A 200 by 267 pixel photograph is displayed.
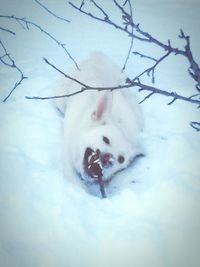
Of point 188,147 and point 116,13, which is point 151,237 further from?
point 116,13

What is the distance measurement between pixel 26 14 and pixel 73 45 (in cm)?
68

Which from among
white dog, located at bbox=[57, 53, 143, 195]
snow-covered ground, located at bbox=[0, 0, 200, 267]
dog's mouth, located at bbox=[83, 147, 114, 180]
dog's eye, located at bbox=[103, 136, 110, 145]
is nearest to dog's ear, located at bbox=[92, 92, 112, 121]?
white dog, located at bbox=[57, 53, 143, 195]

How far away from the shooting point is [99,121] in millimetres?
2836

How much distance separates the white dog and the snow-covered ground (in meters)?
0.12

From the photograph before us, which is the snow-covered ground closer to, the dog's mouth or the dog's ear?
the dog's mouth

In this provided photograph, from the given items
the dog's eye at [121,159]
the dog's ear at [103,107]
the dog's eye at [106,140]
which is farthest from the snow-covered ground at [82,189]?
A: the dog's ear at [103,107]

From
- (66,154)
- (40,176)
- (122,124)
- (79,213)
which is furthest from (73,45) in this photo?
(79,213)

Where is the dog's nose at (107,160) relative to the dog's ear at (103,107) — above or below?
below

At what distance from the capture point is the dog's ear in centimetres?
269

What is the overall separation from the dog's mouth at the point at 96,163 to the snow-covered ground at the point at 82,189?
16 centimetres

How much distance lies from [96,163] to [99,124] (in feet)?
1.28

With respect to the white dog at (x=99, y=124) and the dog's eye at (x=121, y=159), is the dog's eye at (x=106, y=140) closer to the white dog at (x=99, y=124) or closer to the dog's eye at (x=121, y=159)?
the white dog at (x=99, y=124)

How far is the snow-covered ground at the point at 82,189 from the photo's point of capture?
6.86ft

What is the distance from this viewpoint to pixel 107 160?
262cm
